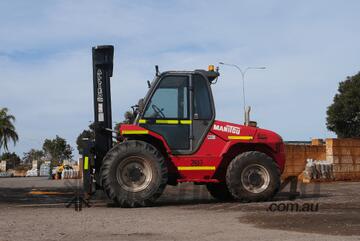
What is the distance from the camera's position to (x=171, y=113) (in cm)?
1095

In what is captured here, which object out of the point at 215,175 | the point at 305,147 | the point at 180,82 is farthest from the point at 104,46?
the point at 305,147

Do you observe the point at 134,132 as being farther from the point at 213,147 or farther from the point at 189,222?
the point at 189,222

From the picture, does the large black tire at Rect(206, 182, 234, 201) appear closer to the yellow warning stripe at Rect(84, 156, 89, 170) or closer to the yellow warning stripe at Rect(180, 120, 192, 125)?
the yellow warning stripe at Rect(180, 120, 192, 125)

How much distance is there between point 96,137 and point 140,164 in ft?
4.31

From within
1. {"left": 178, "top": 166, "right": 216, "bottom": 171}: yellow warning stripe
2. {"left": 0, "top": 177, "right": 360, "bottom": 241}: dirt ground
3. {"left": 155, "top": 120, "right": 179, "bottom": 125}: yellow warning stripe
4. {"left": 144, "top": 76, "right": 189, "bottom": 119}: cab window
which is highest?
{"left": 144, "top": 76, "right": 189, "bottom": 119}: cab window

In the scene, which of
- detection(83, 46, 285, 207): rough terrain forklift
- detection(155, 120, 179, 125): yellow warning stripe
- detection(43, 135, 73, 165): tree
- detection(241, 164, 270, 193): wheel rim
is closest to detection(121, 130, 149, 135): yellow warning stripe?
detection(83, 46, 285, 207): rough terrain forklift

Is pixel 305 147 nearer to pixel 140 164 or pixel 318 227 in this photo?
pixel 140 164

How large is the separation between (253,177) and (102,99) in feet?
12.0

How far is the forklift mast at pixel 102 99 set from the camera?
440 inches

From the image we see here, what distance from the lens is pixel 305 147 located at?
2388 cm

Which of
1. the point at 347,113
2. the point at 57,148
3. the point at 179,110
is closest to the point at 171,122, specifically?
the point at 179,110

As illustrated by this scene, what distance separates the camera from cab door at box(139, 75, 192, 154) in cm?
1085

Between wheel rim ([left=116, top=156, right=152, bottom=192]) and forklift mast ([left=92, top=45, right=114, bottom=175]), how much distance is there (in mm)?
946

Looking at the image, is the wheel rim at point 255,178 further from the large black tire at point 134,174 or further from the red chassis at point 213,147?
the large black tire at point 134,174
